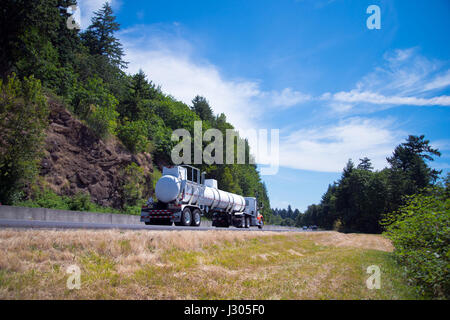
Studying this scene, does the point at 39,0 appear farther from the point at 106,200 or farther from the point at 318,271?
the point at 318,271

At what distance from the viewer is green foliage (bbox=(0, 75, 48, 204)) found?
74.5 ft

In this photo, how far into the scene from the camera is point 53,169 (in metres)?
28.5

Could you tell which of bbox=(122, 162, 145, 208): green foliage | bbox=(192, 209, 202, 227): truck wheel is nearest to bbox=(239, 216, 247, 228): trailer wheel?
bbox=(192, 209, 202, 227): truck wheel

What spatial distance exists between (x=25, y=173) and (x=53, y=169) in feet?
17.4

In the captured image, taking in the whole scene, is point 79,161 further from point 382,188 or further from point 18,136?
point 382,188

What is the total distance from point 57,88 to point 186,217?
2288 centimetres

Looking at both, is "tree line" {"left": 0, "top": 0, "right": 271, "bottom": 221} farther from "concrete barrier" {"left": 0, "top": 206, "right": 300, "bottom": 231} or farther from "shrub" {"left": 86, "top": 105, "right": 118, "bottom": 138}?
"concrete barrier" {"left": 0, "top": 206, "right": 300, "bottom": 231}

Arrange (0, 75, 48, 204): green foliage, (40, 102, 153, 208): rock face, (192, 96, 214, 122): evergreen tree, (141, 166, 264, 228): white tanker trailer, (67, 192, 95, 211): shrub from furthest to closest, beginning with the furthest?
(192, 96, 214, 122): evergreen tree, (40, 102, 153, 208): rock face, (67, 192, 95, 211): shrub, (0, 75, 48, 204): green foliage, (141, 166, 264, 228): white tanker trailer

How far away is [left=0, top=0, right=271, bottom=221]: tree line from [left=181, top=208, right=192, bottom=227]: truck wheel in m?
12.6

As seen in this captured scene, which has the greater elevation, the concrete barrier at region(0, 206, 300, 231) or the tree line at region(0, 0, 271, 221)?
the tree line at region(0, 0, 271, 221)

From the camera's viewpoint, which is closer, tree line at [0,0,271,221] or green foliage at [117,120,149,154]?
tree line at [0,0,271,221]

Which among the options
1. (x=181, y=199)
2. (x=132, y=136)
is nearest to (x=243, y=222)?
(x=181, y=199)

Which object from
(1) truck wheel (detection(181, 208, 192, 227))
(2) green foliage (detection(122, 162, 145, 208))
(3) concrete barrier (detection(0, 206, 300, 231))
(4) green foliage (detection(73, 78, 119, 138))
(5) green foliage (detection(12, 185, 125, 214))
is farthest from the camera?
(2) green foliage (detection(122, 162, 145, 208))

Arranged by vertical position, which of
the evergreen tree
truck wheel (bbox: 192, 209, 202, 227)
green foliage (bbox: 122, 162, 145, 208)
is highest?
the evergreen tree
